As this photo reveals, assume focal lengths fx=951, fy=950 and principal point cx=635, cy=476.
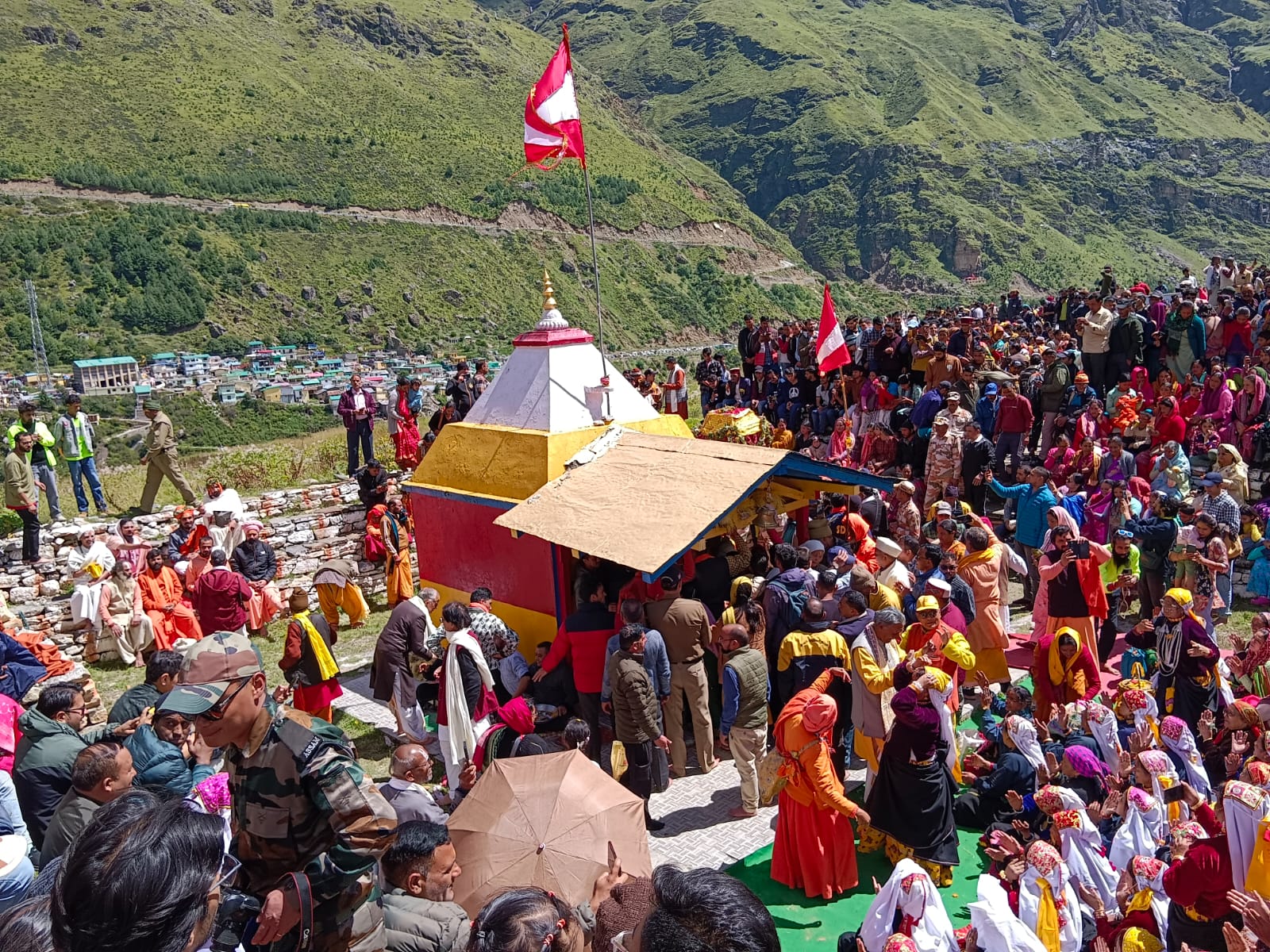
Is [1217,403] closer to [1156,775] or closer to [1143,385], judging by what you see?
[1143,385]

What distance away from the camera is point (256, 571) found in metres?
11.6

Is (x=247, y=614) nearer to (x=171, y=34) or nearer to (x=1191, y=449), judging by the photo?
(x=1191, y=449)

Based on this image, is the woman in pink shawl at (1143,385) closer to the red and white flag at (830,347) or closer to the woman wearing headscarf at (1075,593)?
the red and white flag at (830,347)

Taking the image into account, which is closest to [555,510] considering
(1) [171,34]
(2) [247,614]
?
(2) [247,614]

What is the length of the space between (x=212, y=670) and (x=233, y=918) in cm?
81

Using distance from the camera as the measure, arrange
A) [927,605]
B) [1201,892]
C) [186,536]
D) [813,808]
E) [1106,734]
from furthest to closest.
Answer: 1. [186,536]
2. [927,605]
3. [1106,734]
4. [813,808]
5. [1201,892]

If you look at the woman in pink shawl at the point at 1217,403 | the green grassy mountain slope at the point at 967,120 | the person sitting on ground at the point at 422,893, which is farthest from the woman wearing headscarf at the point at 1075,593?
the green grassy mountain slope at the point at 967,120

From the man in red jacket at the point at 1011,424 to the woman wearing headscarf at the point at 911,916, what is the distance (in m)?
9.23

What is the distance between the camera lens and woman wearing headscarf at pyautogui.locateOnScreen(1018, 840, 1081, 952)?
4.80 metres

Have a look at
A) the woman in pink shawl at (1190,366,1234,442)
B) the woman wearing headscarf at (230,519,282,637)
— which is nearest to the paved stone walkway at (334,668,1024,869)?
the woman wearing headscarf at (230,519,282,637)

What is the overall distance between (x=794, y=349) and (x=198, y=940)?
55.8 ft

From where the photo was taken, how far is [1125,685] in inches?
255

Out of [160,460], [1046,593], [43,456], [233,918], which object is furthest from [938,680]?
[43,456]

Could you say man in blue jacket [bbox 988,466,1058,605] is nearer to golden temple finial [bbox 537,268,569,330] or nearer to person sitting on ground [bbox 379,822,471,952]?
golden temple finial [bbox 537,268,569,330]
